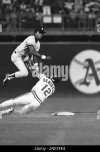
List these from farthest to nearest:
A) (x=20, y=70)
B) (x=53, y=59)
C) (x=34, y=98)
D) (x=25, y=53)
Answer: (x=53, y=59) → (x=20, y=70) → (x=25, y=53) → (x=34, y=98)

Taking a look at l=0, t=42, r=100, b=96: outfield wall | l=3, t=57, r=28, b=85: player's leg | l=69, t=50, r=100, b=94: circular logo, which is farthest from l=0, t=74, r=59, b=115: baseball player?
l=69, t=50, r=100, b=94: circular logo

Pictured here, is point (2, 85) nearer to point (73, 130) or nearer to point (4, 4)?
point (4, 4)

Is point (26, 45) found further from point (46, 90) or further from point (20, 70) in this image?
point (46, 90)

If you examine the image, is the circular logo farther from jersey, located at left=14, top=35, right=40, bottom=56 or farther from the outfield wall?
Answer: jersey, located at left=14, top=35, right=40, bottom=56

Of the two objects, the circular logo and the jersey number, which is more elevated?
the jersey number

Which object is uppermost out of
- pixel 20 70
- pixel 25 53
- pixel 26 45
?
pixel 26 45

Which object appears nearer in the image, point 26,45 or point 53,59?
point 26,45

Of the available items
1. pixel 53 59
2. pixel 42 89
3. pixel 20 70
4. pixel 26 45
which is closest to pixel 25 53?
pixel 26 45

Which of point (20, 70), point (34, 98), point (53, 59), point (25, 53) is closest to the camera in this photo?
point (34, 98)
